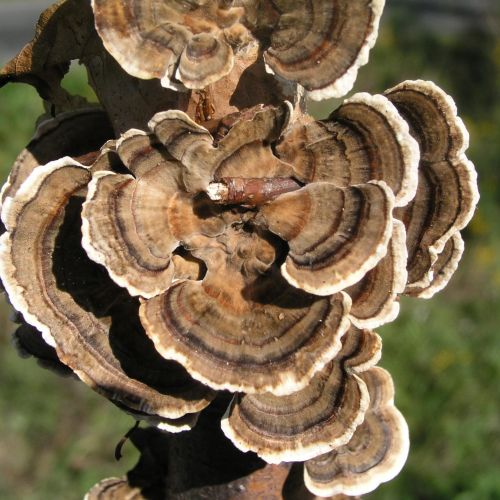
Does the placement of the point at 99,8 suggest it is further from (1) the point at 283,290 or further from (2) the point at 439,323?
(2) the point at 439,323

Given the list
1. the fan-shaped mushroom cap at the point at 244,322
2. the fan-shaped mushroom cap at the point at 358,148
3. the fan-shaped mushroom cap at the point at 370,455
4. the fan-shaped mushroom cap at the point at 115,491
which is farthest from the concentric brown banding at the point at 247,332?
the fan-shaped mushroom cap at the point at 115,491

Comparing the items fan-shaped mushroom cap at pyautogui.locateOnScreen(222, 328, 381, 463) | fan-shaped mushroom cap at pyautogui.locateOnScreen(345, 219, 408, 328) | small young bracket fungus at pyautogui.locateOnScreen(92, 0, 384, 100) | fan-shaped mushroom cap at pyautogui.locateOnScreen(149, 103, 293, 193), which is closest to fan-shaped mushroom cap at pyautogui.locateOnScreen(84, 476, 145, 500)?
fan-shaped mushroom cap at pyautogui.locateOnScreen(222, 328, 381, 463)

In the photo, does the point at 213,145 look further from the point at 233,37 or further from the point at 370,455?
the point at 370,455

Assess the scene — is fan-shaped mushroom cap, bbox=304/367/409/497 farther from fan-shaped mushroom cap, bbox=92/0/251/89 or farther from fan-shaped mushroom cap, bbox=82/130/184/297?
fan-shaped mushroom cap, bbox=92/0/251/89

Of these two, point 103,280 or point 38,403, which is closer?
point 103,280

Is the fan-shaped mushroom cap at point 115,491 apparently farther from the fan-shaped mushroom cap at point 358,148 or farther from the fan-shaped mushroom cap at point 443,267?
the fan-shaped mushroom cap at point 358,148

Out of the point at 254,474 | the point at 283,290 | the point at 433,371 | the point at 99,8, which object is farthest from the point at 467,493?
the point at 99,8
